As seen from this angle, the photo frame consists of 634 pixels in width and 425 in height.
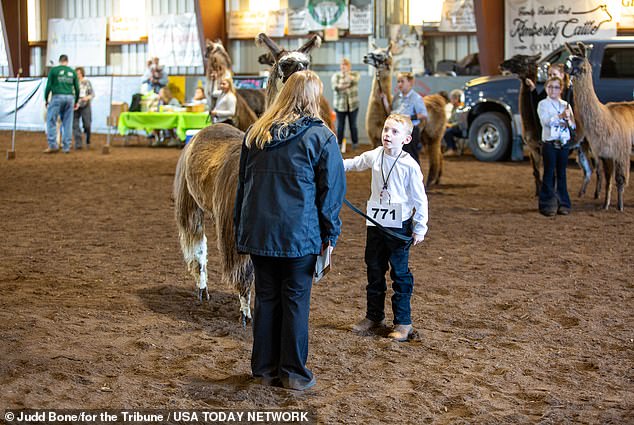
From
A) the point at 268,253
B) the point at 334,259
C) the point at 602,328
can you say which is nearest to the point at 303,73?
the point at 268,253

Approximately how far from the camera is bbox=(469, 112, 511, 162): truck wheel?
16.9 m

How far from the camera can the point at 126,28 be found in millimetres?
27609

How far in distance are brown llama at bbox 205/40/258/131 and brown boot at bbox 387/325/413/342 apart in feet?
20.1

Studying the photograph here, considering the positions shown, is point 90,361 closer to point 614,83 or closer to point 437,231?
point 437,231

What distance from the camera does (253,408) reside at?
13.3 ft

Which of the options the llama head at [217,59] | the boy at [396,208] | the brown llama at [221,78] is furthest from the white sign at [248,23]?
the boy at [396,208]

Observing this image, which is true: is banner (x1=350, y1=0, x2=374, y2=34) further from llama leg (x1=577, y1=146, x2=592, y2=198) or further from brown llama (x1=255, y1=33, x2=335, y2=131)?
brown llama (x1=255, y1=33, x2=335, y2=131)

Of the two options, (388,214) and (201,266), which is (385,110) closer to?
(201,266)

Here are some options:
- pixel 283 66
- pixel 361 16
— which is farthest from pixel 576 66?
pixel 361 16

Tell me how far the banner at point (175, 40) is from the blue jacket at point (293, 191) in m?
21.7

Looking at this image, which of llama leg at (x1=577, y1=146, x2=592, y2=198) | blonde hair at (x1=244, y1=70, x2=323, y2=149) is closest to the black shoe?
llama leg at (x1=577, y1=146, x2=592, y2=198)

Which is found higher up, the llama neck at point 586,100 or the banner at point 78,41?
the banner at point 78,41

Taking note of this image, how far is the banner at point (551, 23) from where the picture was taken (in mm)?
19078

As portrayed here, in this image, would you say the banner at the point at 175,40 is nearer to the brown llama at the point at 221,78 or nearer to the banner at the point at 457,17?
the banner at the point at 457,17
